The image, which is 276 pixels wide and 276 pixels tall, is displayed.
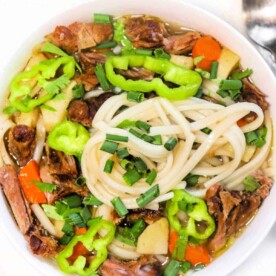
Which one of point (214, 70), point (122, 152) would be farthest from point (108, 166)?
point (214, 70)

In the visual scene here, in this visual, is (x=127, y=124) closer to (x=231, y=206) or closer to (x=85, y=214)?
(x=85, y=214)

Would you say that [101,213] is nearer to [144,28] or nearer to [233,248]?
Result: [233,248]

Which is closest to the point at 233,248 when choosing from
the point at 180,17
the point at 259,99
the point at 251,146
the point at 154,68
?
the point at 251,146

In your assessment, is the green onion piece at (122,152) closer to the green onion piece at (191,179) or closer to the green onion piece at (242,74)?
the green onion piece at (191,179)

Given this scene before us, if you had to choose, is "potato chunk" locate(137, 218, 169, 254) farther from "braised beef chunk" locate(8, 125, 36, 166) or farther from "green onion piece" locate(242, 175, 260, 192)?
"braised beef chunk" locate(8, 125, 36, 166)

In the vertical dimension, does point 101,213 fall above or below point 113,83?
below

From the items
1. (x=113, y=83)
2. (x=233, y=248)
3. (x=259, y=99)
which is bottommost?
(x=233, y=248)
